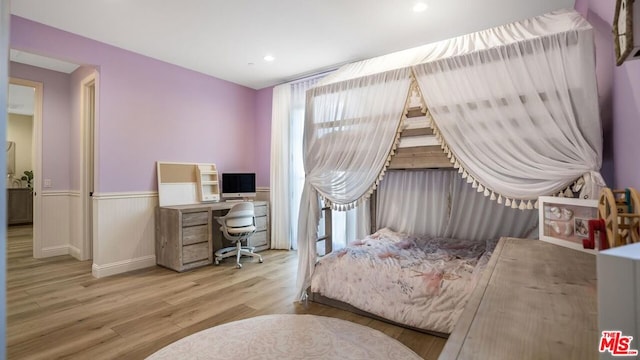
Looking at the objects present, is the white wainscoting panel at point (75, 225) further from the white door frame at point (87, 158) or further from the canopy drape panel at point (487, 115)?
the canopy drape panel at point (487, 115)

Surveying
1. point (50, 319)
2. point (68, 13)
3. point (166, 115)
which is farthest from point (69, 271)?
point (68, 13)

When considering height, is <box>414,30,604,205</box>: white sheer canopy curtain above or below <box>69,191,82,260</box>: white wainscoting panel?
above

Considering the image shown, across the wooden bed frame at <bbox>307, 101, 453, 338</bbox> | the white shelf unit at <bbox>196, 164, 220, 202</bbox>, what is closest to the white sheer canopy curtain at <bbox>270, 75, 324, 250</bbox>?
the white shelf unit at <bbox>196, 164, 220, 202</bbox>

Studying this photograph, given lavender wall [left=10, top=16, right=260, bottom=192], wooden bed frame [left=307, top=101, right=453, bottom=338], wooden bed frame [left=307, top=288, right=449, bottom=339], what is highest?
lavender wall [left=10, top=16, right=260, bottom=192]

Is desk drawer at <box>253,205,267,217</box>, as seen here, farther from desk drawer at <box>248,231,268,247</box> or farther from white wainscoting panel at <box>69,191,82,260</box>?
white wainscoting panel at <box>69,191,82,260</box>

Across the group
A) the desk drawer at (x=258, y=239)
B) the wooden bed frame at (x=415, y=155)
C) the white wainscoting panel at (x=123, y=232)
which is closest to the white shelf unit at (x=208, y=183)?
the white wainscoting panel at (x=123, y=232)

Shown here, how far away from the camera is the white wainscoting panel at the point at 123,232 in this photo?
330 cm

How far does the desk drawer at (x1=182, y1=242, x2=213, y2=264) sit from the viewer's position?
11.3ft

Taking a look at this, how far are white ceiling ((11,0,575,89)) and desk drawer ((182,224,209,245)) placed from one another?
85.5 inches

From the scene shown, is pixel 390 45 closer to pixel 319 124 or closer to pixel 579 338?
pixel 319 124

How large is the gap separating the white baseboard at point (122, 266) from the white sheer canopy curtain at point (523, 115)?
3.76m

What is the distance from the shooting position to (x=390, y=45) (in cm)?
324

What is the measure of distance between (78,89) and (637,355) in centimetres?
556

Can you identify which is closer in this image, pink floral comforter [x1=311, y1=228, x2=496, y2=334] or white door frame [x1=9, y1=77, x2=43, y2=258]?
pink floral comforter [x1=311, y1=228, x2=496, y2=334]
